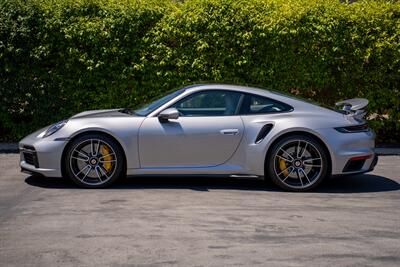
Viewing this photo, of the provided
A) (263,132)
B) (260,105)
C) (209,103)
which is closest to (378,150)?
(260,105)

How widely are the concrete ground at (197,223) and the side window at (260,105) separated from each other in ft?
3.05

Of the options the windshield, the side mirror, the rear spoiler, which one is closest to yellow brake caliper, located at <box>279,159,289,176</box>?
the rear spoiler

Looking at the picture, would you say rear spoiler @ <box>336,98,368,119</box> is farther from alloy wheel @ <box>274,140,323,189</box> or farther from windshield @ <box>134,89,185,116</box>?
windshield @ <box>134,89,185,116</box>

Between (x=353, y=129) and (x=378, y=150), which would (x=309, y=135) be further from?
(x=378, y=150)

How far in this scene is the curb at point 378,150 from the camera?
37.6 feet

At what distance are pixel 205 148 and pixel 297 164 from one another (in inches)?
42.8

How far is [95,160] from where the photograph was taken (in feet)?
27.6

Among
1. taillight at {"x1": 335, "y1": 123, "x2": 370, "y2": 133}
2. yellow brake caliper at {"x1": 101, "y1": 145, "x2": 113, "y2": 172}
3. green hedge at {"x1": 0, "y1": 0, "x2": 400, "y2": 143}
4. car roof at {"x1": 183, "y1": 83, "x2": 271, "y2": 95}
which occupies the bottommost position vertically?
yellow brake caliper at {"x1": 101, "y1": 145, "x2": 113, "y2": 172}

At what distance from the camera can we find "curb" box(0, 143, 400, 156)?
37.6 feet

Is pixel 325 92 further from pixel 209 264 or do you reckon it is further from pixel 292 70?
pixel 209 264

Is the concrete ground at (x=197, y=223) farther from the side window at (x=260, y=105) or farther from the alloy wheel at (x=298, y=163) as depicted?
the side window at (x=260, y=105)

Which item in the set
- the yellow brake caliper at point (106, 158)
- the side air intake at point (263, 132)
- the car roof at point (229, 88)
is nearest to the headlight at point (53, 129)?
the yellow brake caliper at point (106, 158)

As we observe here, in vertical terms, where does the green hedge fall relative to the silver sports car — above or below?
above

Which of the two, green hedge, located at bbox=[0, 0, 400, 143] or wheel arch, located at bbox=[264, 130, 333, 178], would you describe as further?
green hedge, located at bbox=[0, 0, 400, 143]
